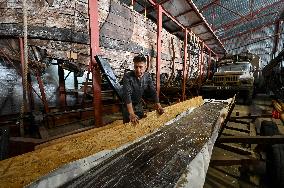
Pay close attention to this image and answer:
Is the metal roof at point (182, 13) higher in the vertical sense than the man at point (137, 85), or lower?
higher

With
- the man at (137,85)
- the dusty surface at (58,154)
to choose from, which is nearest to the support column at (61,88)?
the man at (137,85)

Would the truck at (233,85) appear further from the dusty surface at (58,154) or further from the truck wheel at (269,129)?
the dusty surface at (58,154)

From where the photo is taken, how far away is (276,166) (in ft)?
9.07

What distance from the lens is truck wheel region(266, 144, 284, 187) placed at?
2721mm

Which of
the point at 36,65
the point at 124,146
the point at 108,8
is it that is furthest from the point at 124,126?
the point at 108,8

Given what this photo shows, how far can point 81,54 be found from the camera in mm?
5137

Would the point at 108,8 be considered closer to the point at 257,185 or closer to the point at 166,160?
the point at 166,160

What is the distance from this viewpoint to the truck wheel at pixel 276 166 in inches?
107

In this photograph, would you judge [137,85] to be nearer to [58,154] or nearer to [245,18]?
[58,154]

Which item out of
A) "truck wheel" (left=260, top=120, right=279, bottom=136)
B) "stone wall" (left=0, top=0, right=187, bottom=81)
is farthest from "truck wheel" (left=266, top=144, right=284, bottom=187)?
"stone wall" (left=0, top=0, right=187, bottom=81)

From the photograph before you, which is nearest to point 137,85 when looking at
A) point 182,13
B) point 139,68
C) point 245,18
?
point 139,68

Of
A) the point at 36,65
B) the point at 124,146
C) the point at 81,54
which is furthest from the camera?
the point at 81,54

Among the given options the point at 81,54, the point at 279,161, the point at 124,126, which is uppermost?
the point at 81,54

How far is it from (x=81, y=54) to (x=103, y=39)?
86 centimetres
